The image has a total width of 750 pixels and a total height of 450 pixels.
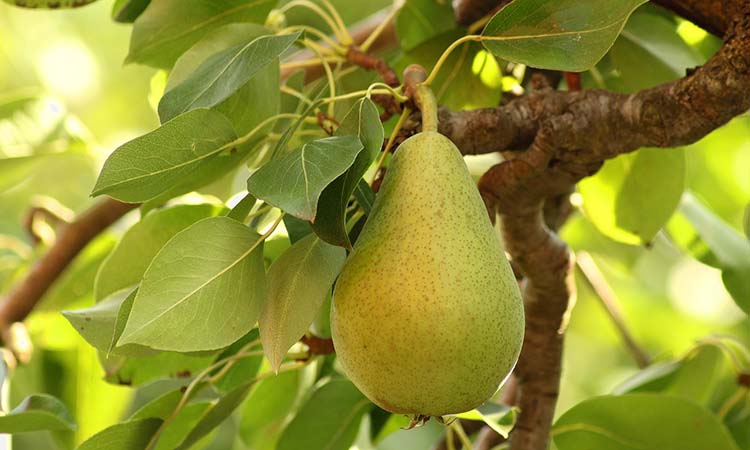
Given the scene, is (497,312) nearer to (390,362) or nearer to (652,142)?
(390,362)

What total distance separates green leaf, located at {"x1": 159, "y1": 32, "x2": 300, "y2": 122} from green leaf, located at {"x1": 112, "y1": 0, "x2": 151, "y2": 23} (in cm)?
16

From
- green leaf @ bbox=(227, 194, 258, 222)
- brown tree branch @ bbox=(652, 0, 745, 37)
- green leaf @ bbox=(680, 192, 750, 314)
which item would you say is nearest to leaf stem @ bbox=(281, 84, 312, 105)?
green leaf @ bbox=(227, 194, 258, 222)

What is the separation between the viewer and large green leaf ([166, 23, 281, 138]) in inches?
28.9

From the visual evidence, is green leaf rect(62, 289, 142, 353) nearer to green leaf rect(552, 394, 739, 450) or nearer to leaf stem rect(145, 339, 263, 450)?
leaf stem rect(145, 339, 263, 450)

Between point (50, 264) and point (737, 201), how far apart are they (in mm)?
879

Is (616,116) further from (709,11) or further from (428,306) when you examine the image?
(428,306)

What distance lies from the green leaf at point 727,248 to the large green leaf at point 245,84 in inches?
17.9

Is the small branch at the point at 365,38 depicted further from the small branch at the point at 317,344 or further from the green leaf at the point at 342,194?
the green leaf at the point at 342,194

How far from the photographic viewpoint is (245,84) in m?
0.73

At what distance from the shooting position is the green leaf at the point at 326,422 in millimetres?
896

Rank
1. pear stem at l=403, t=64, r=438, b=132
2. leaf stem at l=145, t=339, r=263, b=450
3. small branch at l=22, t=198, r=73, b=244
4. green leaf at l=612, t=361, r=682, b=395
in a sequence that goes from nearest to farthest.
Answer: pear stem at l=403, t=64, r=438, b=132 < leaf stem at l=145, t=339, r=263, b=450 < green leaf at l=612, t=361, r=682, b=395 < small branch at l=22, t=198, r=73, b=244

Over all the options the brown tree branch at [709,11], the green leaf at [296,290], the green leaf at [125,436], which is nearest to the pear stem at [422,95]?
the green leaf at [296,290]

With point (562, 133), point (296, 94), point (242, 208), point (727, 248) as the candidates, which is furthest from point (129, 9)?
point (727, 248)

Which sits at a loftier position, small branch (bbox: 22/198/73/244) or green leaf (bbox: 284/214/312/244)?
green leaf (bbox: 284/214/312/244)
